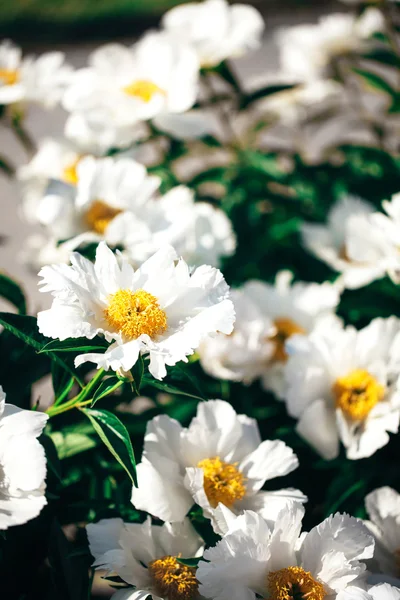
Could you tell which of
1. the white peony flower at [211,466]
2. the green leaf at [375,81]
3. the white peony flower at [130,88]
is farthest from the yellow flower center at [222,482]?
the green leaf at [375,81]

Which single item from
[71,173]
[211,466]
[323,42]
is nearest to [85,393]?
[211,466]

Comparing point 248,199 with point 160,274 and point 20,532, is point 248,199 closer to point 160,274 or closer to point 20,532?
point 160,274

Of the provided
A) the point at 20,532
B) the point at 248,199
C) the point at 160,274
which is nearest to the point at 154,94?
the point at 248,199

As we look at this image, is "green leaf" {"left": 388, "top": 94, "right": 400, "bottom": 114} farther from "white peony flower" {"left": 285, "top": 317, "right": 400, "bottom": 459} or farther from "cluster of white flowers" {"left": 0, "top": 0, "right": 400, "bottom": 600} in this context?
"white peony flower" {"left": 285, "top": 317, "right": 400, "bottom": 459}

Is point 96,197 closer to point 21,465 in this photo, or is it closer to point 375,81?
point 21,465

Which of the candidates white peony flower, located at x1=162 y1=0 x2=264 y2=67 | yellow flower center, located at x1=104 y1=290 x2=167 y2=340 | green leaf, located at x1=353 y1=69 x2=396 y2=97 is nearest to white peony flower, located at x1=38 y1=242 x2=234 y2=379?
yellow flower center, located at x1=104 y1=290 x2=167 y2=340

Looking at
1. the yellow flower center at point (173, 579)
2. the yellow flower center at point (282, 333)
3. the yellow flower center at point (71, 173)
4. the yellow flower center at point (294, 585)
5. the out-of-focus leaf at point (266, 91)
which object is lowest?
the yellow flower center at point (282, 333)

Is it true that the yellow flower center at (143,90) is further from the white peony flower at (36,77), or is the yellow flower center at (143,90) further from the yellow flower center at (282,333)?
the yellow flower center at (282,333)
